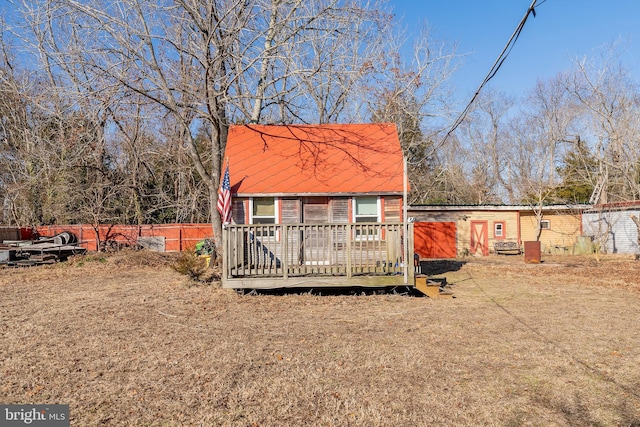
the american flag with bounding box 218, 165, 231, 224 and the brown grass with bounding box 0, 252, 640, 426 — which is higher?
the american flag with bounding box 218, 165, 231, 224

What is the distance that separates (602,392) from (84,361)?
5.59 m

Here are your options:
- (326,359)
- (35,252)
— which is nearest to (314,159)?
(326,359)

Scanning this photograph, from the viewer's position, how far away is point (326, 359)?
549cm

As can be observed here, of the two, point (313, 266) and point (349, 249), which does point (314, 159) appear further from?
point (349, 249)

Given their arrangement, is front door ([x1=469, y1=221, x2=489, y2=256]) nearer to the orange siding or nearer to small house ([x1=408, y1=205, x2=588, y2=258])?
small house ([x1=408, y1=205, x2=588, y2=258])

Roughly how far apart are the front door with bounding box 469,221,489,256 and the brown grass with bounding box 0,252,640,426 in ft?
46.3

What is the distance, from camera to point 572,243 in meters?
25.3

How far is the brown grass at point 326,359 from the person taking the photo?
13.1 feet

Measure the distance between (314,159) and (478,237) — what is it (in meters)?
14.7

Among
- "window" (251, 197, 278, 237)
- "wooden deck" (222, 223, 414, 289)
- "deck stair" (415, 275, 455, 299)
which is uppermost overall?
"window" (251, 197, 278, 237)

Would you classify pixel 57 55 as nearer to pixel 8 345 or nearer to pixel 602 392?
pixel 8 345

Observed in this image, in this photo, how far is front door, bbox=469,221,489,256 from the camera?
2444 centimetres

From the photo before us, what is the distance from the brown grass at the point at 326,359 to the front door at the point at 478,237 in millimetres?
14112

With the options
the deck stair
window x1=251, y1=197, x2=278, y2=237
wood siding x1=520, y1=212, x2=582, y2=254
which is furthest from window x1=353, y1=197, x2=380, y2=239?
wood siding x1=520, y1=212, x2=582, y2=254
